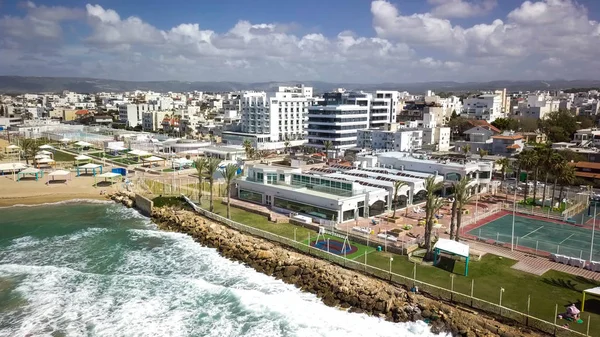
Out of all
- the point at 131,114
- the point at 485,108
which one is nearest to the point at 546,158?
the point at 485,108

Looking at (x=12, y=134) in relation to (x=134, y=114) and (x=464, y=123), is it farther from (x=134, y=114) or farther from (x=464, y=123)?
(x=464, y=123)

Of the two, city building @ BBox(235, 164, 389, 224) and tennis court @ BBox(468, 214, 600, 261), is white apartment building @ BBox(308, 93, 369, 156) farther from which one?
tennis court @ BBox(468, 214, 600, 261)

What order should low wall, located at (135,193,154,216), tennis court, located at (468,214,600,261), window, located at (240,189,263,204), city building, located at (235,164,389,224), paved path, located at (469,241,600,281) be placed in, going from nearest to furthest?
paved path, located at (469,241,600,281)
tennis court, located at (468,214,600,261)
city building, located at (235,164,389,224)
window, located at (240,189,263,204)
low wall, located at (135,193,154,216)

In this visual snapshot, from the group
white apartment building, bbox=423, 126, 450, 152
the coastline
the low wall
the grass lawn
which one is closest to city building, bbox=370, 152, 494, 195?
white apartment building, bbox=423, 126, 450, 152

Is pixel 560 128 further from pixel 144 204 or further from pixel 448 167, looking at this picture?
pixel 144 204

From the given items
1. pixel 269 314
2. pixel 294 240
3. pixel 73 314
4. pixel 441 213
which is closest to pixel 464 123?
pixel 441 213
